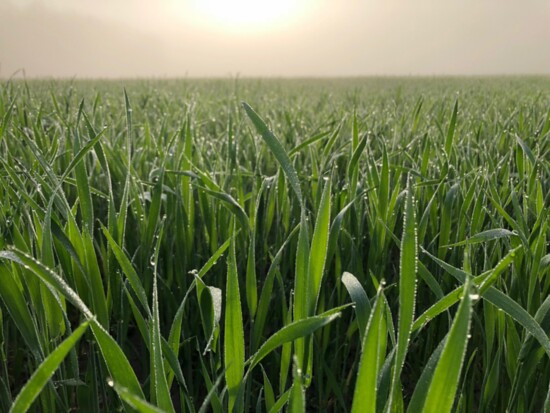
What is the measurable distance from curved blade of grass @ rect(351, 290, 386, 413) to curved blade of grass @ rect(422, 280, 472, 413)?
1.3 inches

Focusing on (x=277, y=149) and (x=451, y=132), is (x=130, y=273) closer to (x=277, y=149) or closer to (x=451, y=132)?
(x=277, y=149)

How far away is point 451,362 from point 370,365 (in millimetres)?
48

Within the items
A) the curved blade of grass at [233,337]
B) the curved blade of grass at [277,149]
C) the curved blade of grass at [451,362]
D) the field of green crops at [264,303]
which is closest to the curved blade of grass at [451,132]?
the field of green crops at [264,303]

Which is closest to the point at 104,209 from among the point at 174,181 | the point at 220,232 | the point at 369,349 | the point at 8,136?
the point at 174,181

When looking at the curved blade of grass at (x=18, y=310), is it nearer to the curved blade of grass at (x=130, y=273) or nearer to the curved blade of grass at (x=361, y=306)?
the curved blade of grass at (x=130, y=273)

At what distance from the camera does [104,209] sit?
121 centimetres

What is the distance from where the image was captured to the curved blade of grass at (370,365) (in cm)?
33

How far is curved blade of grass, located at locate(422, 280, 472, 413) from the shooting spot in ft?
0.96

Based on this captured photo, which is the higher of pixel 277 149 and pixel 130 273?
pixel 277 149

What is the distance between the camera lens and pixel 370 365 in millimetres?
332

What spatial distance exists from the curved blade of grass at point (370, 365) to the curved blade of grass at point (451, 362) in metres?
0.03

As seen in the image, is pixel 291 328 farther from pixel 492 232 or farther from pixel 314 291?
pixel 492 232

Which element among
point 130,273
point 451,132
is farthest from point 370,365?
point 451,132

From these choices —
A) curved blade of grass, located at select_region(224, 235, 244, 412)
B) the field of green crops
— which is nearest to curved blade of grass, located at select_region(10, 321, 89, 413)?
the field of green crops
